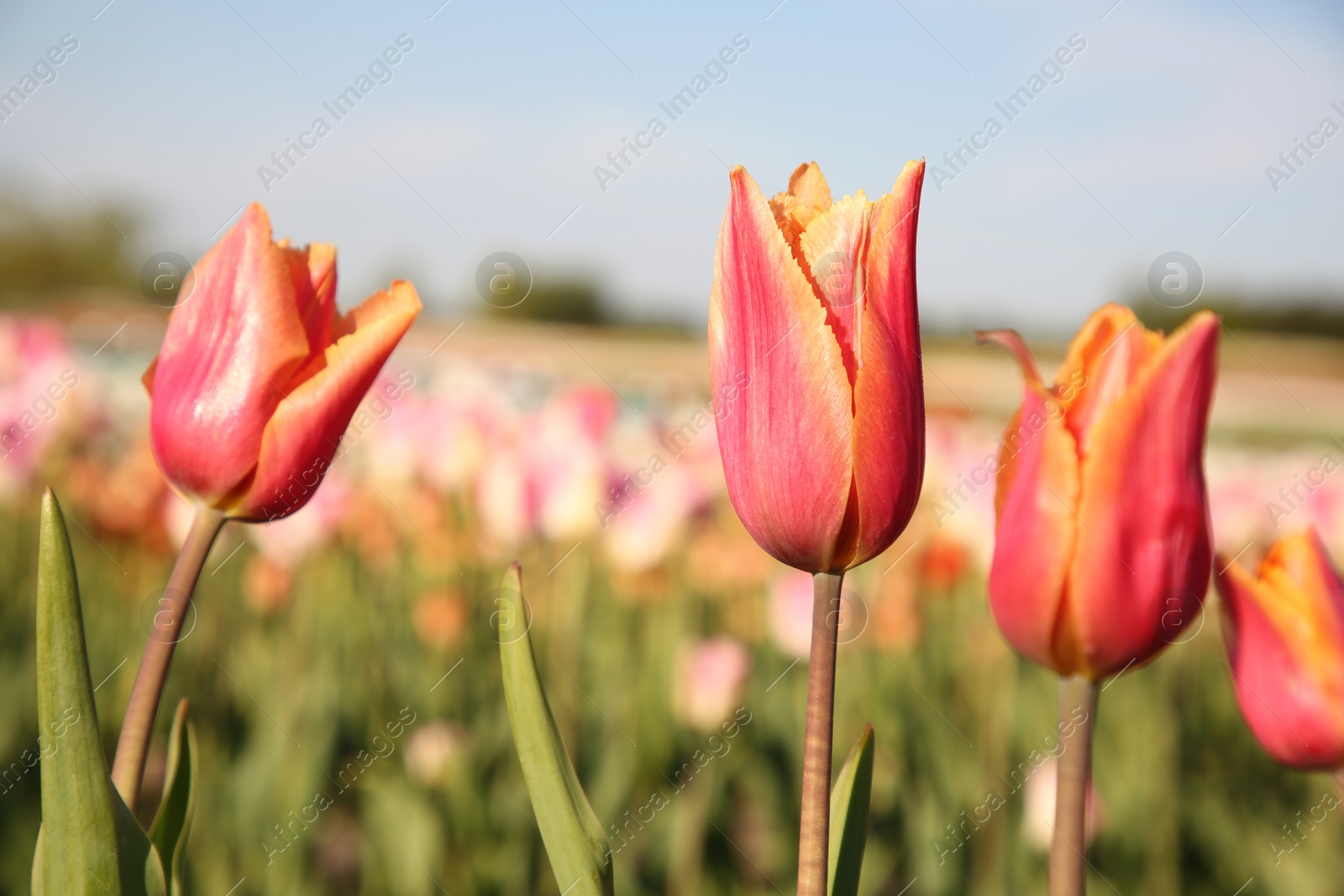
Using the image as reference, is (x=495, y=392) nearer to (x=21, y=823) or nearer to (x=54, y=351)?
(x=54, y=351)

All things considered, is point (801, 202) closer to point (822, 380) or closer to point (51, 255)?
point (822, 380)

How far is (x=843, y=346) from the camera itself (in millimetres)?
427

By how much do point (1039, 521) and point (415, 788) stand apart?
1275mm

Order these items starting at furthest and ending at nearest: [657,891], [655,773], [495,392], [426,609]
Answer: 1. [495,392]
2. [426,609]
3. [655,773]
4. [657,891]

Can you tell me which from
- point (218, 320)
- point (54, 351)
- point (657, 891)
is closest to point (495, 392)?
point (54, 351)

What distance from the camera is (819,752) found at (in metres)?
0.36

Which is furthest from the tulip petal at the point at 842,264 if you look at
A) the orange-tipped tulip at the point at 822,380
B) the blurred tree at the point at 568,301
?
the blurred tree at the point at 568,301

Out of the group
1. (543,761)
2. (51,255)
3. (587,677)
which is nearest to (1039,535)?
(543,761)

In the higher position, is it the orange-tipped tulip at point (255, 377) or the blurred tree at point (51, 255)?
the orange-tipped tulip at point (255, 377)

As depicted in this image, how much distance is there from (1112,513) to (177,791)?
17.1 inches

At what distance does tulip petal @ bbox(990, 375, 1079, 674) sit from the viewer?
18.2 inches

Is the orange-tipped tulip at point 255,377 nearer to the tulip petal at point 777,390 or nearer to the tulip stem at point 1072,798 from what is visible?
the tulip petal at point 777,390

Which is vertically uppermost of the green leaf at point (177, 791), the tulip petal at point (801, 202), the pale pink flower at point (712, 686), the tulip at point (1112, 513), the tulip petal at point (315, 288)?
the tulip petal at point (801, 202)

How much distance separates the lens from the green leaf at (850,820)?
1.37 ft
